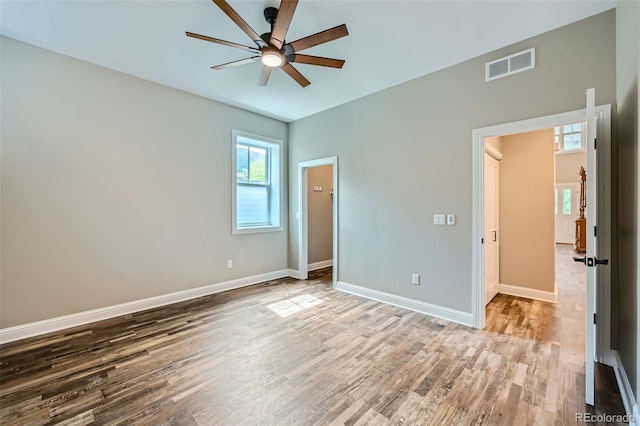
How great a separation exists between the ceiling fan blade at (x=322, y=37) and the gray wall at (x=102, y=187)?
2.49m

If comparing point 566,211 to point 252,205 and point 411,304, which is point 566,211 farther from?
point 252,205

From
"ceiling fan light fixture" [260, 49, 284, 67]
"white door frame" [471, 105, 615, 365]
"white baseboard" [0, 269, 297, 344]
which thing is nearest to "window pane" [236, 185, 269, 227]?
"white baseboard" [0, 269, 297, 344]

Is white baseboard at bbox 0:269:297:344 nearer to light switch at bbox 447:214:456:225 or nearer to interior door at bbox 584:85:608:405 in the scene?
light switch at bbox 447:214:456:225

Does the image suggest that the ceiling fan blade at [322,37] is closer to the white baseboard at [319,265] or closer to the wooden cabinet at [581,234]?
the white baseboard at [319,265]

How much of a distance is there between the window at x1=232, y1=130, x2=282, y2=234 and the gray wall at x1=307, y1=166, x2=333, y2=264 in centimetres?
89

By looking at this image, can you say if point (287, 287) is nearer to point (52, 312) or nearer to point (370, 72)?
point (52, 312)

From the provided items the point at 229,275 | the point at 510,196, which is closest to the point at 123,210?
the point at 229,275

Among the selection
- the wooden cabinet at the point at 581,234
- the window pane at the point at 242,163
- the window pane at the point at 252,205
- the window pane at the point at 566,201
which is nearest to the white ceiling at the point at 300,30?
the window pane at the point at 242,163

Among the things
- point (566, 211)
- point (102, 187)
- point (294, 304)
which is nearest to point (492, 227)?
point (294, 304)

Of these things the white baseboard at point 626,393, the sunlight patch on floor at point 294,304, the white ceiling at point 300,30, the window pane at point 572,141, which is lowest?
the sunlight patch on floor at point 294,304

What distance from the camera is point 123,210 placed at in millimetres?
3445

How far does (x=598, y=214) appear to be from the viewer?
229cm

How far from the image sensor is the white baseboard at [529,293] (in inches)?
150

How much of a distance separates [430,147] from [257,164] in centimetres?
313
